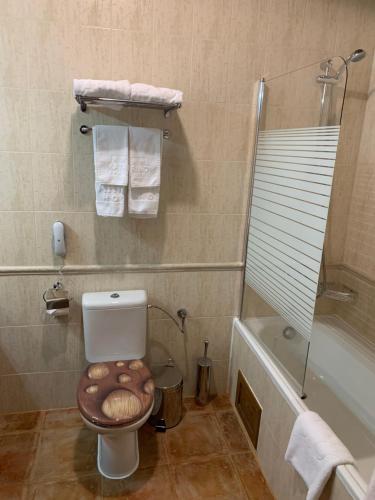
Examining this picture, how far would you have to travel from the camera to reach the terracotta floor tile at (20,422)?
1.97 metres

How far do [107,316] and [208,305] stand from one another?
2.04 ft

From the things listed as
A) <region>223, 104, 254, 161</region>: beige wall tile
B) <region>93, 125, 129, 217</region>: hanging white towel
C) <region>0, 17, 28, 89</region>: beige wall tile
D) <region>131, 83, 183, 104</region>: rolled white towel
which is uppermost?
<region>0, 17, 28, 89</region>: beige wall tile

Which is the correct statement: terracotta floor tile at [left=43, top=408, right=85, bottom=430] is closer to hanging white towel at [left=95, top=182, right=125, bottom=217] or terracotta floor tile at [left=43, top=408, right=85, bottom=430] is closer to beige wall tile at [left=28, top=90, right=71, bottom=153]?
hanging white towel at [left=95, top=182, right=125, bottom=217]

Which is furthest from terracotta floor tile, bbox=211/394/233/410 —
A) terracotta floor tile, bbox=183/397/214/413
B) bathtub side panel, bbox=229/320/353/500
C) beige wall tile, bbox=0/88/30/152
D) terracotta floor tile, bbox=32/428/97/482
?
beige wall tile, bbox=0/88/30/152

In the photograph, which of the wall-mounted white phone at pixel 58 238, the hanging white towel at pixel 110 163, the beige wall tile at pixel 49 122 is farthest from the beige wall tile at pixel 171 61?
the wall-mounted white phone at pixel 58 238

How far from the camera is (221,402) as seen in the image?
2.25 m

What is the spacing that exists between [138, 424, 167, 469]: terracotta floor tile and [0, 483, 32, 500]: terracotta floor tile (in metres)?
0.53

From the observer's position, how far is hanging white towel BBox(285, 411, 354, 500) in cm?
118

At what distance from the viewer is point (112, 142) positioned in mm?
1674

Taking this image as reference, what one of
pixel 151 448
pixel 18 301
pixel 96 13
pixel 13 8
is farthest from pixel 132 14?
pixel 151 448

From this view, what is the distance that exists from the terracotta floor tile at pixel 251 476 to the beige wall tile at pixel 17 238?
5.02ft

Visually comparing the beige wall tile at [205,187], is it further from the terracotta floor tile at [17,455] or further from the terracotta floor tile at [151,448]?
the terracotta floor tile at [17,455]

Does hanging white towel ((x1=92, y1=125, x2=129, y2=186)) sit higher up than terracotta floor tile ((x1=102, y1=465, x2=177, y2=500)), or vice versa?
hanging white towel ((x1=92, y1=125, x2=129, y2=186))

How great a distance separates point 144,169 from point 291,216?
742 millimetres
